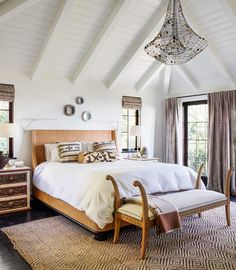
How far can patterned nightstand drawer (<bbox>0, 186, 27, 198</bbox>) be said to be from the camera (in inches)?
175

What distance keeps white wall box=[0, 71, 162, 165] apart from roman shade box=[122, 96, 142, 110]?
0.11 m

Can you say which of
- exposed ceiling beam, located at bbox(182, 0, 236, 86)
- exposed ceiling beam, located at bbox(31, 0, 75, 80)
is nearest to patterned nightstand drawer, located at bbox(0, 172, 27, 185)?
exposed ceiling beam, located at bbox(31, 0, 75, 80)

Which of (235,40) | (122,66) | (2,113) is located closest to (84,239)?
(2,113)

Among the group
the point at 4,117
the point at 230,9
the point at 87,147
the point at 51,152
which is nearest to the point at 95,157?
the point at 87,147

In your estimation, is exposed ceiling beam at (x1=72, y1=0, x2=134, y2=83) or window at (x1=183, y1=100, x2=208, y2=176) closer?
exposed ceiling beam at (x1=72, y1=0, x2=134, y2=83)

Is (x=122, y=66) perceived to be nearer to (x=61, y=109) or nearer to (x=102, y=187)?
(x=61, y=109)

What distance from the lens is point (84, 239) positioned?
Answer: 11.2 ft

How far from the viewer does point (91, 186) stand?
11.7ft

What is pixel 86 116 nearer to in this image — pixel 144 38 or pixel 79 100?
pixel 79 100

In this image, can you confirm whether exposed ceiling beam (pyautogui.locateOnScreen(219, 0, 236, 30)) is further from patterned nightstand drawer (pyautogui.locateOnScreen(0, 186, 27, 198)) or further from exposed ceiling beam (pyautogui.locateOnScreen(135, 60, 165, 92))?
patterned nightstand drawer (pyautogui.locateOnScreen(0, 186, 27, 198))

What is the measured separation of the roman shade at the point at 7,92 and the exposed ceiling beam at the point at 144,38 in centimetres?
212

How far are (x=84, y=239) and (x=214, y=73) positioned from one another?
14.2 ft

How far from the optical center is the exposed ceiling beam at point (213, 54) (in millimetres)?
4721

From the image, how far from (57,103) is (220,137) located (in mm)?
3394
